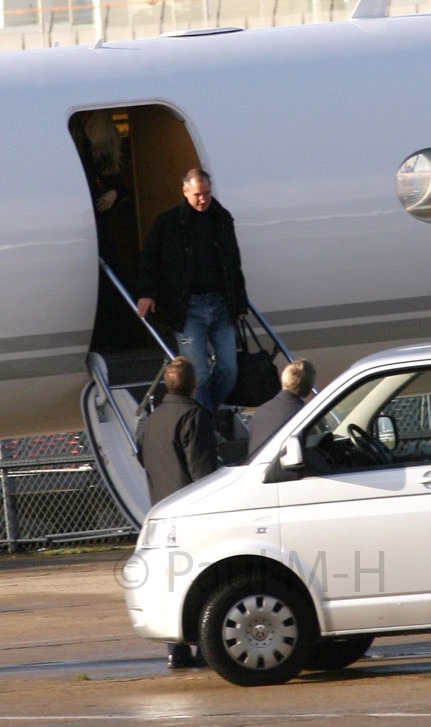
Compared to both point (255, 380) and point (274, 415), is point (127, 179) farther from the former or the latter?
point (274, 415)

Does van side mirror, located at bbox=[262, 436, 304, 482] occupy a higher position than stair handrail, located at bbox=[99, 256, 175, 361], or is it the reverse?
stair handrail, located at bbox=[99, 256, 175, 361]

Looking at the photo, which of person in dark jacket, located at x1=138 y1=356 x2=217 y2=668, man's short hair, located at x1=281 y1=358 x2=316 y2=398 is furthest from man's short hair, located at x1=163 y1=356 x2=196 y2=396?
man's short hair, located at x1=281 y1=358 x2=316 y2=398

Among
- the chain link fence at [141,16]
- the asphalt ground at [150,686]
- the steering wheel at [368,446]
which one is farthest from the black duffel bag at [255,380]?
the chain link fence at [141,16]

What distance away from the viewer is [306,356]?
11.3 m

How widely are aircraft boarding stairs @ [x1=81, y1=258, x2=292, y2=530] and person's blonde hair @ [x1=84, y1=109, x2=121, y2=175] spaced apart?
2.89 ft

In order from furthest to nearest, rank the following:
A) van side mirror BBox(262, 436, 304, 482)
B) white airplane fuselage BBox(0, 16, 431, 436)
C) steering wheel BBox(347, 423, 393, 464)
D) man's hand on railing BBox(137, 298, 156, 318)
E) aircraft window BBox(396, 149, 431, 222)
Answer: aircraft window BBox(396, 149, 431, 222)
white airplane fuselage BBox(0, 16, 431, 436)
man's hand on railing BBox(137, 298, 156, 318)
steering wheel BBox(347, 423, 393, 464)
van side mirror BBox(262, 436, 304, 482)

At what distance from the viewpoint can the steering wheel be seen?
7434mm

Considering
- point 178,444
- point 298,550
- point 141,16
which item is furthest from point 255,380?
point 141,16

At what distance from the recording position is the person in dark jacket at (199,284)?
10.4m

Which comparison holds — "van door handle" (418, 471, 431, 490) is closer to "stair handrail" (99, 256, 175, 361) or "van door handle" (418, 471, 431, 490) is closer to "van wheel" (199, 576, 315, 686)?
"van wheel" (199, 576, 315, 686)

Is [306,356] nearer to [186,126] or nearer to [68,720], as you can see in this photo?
[186,126]

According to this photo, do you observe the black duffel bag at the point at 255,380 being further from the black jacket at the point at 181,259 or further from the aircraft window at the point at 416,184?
the aircraft window at the point at 416,184

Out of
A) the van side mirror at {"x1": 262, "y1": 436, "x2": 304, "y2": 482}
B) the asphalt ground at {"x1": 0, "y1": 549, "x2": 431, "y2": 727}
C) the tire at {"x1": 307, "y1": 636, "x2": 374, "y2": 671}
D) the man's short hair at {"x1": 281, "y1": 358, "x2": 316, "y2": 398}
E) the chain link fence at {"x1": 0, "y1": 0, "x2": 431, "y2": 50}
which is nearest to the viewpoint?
the asphalt ground at {"x1": 0, "y1": 549, "x2": 431, "y2": 727}

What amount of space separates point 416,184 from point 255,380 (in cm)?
206
